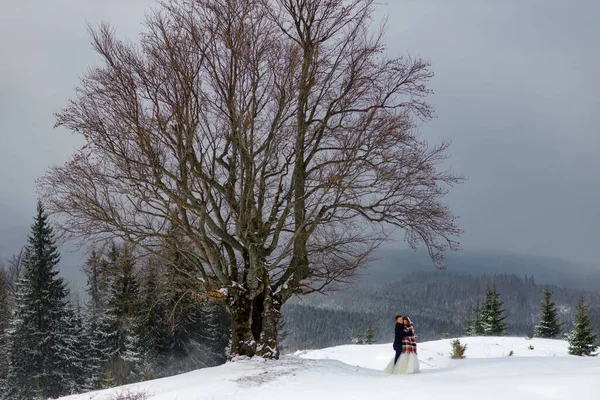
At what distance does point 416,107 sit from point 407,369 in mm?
6779

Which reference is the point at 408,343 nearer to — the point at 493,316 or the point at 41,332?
the point at 493,316

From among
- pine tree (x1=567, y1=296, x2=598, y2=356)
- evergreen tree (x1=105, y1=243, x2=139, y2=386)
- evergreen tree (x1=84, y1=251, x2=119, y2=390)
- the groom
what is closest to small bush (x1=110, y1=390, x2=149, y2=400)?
the groom

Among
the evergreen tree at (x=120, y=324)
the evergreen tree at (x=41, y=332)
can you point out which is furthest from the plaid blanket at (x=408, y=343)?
the evergreen tree at (x=41, y=332)

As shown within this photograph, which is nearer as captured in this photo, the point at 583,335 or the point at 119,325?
the point at 583,335

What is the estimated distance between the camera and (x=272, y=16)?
11.9 m

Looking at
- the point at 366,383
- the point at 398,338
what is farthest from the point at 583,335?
the point at 366,383

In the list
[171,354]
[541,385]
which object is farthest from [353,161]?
[171,354]

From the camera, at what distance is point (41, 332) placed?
33250 mm

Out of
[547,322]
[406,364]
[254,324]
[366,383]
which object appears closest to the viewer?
[366,383]

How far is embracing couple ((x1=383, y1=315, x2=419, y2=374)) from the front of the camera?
11453 millimetres

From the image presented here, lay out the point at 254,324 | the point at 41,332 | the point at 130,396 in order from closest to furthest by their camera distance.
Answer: the point at 130,396 → the point at 254,324 → the point at 41,332

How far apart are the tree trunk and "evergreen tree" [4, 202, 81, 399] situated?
2499 cm

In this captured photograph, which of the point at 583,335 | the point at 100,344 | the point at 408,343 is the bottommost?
the point at 100,344

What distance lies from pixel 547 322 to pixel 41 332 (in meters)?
38.0
